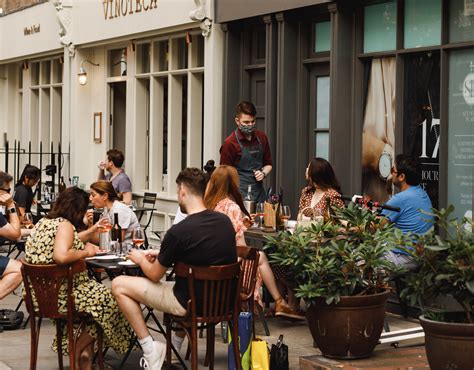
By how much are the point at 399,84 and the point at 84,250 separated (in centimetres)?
448

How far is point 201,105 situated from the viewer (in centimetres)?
1755

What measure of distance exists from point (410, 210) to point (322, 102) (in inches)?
134

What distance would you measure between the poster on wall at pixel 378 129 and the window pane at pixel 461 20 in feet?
3.78

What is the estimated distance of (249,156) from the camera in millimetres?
13727

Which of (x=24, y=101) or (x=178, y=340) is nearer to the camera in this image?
(x=178, y=340)

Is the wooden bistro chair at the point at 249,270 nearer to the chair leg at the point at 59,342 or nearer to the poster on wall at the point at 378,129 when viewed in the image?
the chair leg at the point at 59,342

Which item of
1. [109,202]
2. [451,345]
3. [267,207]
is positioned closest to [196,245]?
[451,345]

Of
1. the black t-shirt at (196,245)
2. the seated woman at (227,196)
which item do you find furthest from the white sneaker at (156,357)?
the seated woman at (227,196)

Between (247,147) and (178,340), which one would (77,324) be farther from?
(247,147)

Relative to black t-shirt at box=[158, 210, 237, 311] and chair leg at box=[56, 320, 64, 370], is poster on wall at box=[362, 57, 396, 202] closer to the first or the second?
black t-shirt at box=[158, 210, 237, 311]

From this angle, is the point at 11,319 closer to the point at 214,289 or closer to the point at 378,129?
the point at 214,289

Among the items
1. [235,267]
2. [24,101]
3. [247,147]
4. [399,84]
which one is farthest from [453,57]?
[24,101]

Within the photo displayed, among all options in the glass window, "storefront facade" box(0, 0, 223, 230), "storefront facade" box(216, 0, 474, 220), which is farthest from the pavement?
"storefront facade" box(0, 0, 223, 230)

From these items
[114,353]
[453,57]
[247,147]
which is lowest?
[114,353]
